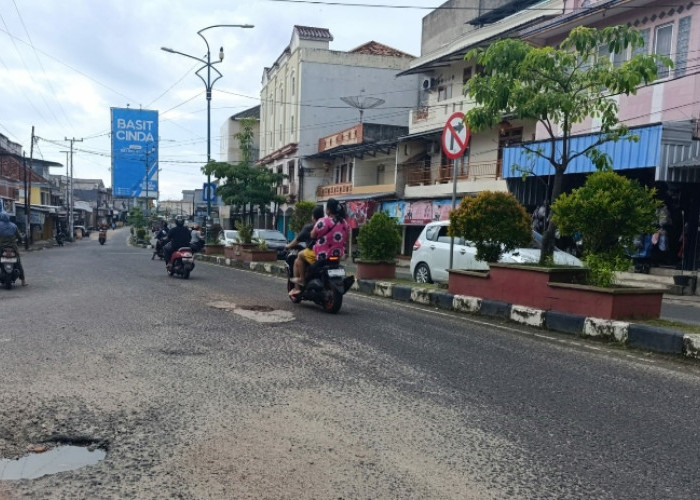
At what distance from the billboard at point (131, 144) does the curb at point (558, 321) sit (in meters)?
24.6

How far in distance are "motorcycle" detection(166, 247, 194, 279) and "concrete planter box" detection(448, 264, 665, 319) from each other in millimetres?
7204

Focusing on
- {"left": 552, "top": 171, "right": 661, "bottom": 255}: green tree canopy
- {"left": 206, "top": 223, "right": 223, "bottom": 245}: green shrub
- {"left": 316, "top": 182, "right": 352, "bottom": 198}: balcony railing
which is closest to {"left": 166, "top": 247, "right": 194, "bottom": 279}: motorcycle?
{"left": 552, "top": 171, "right": 661, "bottom": 255}: green tree canopy

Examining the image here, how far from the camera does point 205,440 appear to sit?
341 cm

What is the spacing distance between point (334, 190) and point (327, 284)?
2824cm

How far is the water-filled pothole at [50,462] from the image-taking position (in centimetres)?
297

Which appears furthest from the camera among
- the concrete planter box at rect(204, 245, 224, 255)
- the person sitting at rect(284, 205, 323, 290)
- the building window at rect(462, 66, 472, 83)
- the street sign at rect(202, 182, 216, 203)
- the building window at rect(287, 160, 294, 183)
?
the building window at rect(287, 160, 294, 183)

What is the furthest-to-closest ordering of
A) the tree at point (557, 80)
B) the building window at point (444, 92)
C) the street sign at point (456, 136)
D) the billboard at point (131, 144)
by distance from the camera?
the billboard at point (131, 144), the building window at point (444, 92), the street sign at point (456, 136), the tree at point (557, 80)

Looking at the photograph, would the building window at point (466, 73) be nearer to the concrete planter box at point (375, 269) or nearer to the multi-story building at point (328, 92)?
the multi-story building at point (328, 92)

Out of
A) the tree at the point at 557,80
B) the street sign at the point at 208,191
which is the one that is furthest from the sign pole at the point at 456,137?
the street sign at the point at 208,191

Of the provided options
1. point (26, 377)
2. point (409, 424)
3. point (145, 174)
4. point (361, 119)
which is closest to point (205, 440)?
point (409, 424)

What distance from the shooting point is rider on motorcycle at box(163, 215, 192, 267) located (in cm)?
1439

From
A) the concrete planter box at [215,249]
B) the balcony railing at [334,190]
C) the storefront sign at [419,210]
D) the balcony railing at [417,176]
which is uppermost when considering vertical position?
the balcony railing at [417,176]

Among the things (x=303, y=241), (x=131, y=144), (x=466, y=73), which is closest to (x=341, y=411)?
(x=303, y=241)

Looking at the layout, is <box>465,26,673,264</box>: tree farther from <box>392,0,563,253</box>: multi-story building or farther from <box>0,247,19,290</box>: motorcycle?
<box>392,0,563,253</box>: multi-story building
